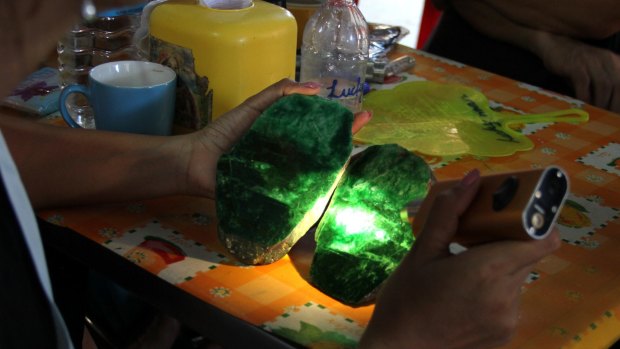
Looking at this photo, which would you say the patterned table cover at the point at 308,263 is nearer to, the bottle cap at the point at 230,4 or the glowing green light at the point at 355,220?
the glowing green light at the point at 355,220

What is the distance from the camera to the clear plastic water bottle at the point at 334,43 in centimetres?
117

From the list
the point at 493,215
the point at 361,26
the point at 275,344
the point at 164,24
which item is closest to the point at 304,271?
the point at 275,344

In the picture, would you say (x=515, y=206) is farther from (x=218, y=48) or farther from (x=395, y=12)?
(x=395, y=12)

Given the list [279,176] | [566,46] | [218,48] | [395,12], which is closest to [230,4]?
[218,48]

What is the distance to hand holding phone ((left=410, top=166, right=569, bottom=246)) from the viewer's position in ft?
2.01

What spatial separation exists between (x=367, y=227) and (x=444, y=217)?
14cm

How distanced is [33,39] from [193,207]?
20.5 inches

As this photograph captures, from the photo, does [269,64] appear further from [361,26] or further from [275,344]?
[275,344]

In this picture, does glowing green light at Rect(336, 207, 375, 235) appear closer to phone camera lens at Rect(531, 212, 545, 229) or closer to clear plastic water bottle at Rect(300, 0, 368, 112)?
phone camera lens at Rect(531, 212, 545, 229)

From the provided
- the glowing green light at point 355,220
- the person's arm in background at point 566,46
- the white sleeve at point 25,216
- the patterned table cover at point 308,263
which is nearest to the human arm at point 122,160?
the patterned table cover at point 308,263

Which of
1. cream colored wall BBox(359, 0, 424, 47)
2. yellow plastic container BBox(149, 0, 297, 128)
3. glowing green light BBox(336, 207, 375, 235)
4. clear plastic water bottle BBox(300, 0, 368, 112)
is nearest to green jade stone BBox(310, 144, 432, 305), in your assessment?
glowing green light BBox(336, 207, 375, 235)

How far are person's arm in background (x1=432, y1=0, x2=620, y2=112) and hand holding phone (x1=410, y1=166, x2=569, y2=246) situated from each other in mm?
976

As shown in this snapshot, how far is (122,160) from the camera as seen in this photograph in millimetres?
901

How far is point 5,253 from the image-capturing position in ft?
2.00
